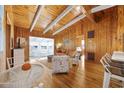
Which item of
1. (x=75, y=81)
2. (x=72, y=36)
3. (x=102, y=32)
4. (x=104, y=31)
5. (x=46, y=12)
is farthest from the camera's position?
(x=72, y=36)

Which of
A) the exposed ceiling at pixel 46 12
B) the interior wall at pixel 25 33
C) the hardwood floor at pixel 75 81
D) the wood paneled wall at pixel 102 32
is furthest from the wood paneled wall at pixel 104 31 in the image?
the interior wall at pixel 25 33

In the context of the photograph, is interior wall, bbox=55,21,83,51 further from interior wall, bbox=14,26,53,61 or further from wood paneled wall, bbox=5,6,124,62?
interior wall, bbox=14,26,53,61

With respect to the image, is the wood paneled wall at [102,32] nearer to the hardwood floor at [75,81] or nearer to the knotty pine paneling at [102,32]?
the knotty pine paneling at [102,32]

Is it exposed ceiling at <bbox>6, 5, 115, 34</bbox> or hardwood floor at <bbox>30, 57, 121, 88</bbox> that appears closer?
hardwood floor at <bbox>30, 57, 121, 88</bbox>

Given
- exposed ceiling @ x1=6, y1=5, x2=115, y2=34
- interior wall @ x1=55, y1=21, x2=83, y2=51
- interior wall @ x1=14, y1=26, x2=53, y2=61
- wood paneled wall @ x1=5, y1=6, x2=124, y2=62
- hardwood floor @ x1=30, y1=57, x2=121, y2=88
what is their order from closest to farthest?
hardwood floor @ x1=30, y1=57, x2=121, y2=88, exposed ceiling @ x1=6, y1=5, x2=115, y2=34, wood paneled wall @ x1=5, y1=6, x2=124, y2=62, interior wall @ x1=55, y1=21, x2=83, y2=51, interior wall @ x1=14, y1=26, x2=53, y2=61

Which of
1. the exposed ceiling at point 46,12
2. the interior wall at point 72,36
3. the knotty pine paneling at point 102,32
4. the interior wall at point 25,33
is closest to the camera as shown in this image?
the exposed ceiling at point 46,12

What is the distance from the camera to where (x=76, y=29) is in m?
8.52

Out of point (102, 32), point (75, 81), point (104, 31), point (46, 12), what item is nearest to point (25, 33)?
point (46, 12)

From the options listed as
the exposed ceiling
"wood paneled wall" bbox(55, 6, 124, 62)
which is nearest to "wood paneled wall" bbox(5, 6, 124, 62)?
"wood paneled wall" bbox(55, 6, 124, 62)

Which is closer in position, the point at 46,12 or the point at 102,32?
the point at 46,12

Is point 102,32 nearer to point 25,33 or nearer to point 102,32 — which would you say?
point 102,32

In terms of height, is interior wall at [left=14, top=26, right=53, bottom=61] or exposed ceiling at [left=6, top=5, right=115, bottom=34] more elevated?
exposed ceiling at [left=6, top=5, right=115, bottom=34]

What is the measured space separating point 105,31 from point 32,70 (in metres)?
5.21
